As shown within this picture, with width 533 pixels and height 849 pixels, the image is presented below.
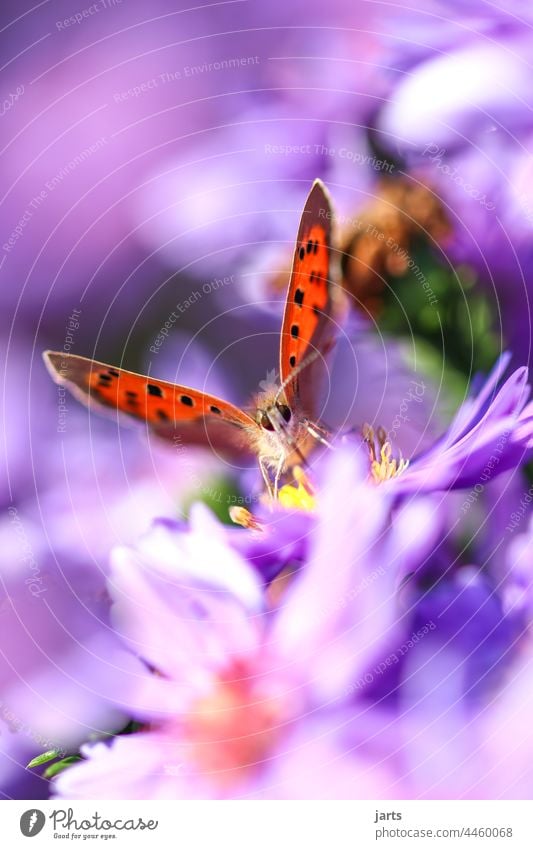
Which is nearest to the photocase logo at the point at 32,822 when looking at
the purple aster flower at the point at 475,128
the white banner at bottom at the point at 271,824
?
the white banner at bottom at the point at 271,824

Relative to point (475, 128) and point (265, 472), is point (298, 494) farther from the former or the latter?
point (475, 128)

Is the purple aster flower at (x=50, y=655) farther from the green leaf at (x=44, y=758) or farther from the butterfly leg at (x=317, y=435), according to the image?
the butterfly leg at (x=317, y=435)

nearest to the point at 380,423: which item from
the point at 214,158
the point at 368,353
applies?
the point at 368,353

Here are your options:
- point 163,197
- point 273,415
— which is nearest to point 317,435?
point 273,415

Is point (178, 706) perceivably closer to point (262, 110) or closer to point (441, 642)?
point (441, 642)

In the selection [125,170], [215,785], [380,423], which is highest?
[125,170]

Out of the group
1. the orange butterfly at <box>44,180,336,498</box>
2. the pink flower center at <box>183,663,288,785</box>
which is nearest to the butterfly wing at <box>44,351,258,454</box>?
the orange butterfly at <box>44,180,336,498</box>
